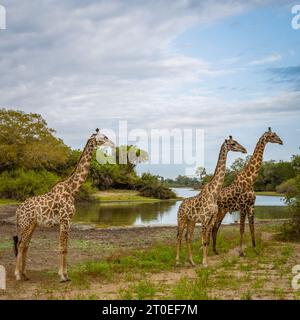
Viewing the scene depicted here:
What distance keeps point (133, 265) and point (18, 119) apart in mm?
34715

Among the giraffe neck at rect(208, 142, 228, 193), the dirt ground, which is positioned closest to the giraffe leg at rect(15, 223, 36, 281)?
the dirt ground

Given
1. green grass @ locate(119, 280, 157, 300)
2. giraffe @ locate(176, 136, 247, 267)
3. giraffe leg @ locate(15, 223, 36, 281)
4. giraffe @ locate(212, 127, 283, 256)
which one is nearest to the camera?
green grass @ locate(119, 280, 157, 300)

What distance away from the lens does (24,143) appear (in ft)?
149

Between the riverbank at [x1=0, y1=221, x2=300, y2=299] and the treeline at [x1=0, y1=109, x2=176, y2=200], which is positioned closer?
the riverbank at [x1=0, y1=221, x2=300, y2=299]

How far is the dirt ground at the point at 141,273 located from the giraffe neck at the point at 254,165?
2.14m

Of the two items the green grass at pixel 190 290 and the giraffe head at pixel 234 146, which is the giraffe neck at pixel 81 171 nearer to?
the green grass at pixel 190 290

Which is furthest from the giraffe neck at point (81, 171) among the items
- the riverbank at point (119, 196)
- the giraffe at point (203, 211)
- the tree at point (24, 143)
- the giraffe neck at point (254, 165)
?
the riverbank at point (119, 196)

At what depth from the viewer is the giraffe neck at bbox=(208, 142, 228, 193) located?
522 inches

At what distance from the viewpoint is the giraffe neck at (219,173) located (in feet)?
43.5

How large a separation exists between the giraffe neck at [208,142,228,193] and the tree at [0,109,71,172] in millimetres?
33585

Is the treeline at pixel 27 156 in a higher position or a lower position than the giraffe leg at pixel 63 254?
higher

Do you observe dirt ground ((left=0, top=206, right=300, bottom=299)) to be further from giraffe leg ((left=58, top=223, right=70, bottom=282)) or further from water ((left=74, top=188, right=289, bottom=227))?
water ((left=74, top=188, right=289, bottom=227))

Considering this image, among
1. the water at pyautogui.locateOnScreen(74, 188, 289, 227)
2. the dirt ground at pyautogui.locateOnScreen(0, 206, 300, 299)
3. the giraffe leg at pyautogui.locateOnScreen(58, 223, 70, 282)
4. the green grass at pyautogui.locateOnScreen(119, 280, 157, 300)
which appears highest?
the giraffe leg at pyautogui.locateOnScreen(58, 223, 70, 282)
